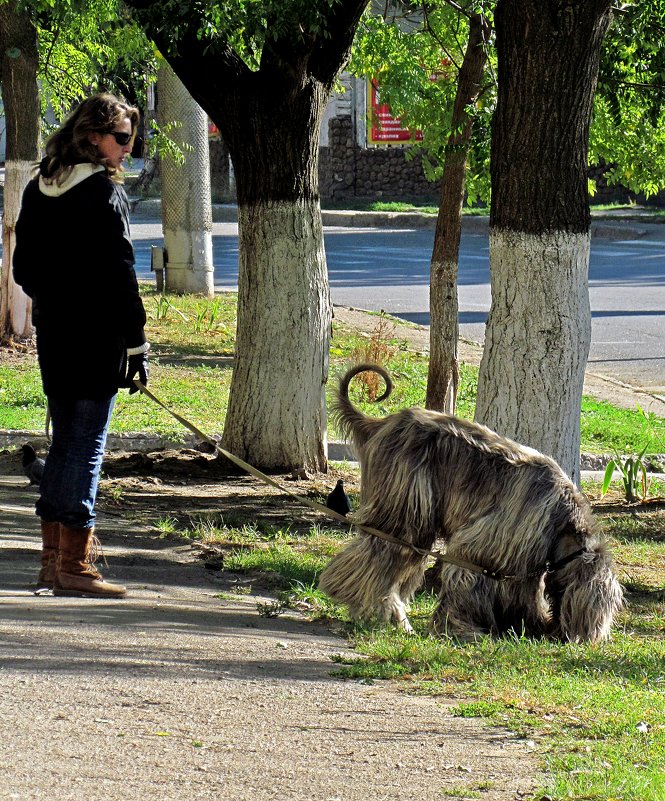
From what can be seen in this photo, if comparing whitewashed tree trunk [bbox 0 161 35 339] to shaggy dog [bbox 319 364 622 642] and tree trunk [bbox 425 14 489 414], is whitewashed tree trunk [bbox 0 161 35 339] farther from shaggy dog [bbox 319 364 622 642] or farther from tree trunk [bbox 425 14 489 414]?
shaggy dog [bbox 319 364 622 642]

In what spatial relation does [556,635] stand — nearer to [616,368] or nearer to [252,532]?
[252,532]

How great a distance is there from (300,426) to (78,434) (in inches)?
140

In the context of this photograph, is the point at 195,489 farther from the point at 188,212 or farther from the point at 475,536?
the point at 188,212

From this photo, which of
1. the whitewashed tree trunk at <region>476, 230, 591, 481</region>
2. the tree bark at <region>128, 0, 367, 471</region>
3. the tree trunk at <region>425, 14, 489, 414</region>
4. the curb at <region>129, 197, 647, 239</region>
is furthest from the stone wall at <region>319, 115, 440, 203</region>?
the whitewashed tree trunk at <region>476, 230, 591, 481</region>

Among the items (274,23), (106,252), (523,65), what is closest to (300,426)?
(274,23)

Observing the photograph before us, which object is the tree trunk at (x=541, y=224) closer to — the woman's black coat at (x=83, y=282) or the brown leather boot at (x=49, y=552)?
the woman's black coat at (x=83, y=282)

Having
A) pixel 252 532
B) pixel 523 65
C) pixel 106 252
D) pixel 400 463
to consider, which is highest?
pixel 523 65

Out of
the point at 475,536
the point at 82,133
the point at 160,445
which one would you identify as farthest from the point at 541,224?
the point at 160,445

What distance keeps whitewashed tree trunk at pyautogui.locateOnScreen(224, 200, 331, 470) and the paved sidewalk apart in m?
3.10

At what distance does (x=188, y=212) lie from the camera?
56.6 ft

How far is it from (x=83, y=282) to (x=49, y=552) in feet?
3.78

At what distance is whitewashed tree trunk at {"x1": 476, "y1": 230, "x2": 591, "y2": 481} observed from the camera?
252 inches

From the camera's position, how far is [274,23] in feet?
24.9

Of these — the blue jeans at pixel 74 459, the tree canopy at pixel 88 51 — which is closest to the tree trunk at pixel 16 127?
the tree canopy at pixel 88 51
